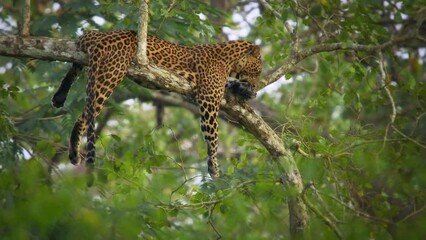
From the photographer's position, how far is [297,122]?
31.0 feet

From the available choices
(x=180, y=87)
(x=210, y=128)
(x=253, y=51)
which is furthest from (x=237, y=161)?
(x=253, y=51)

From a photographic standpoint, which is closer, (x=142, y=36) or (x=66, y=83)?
(x=142, y=36)

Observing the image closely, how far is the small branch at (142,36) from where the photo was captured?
8445 mm

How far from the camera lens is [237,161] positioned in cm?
975

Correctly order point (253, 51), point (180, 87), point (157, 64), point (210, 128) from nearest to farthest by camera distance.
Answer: point (180, 87) < point (157, 64) < point (210, 128) < point (253, 51)

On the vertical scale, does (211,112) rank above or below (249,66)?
above

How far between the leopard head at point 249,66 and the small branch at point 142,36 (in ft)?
7.82

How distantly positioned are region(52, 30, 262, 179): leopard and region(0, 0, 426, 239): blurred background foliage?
1.02 ft

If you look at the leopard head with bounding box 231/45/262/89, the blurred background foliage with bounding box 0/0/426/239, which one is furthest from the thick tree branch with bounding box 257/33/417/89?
the leopard head with bounding box 231/45/262/89

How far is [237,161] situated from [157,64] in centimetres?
154

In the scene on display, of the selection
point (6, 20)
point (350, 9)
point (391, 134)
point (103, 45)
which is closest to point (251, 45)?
point (350, 9)

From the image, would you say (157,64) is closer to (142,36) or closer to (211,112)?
(142,36)

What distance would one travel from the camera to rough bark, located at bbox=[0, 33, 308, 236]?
27.3ft

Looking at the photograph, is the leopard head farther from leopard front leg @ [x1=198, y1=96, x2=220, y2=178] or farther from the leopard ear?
leopard front leg @ [x1=198, y1=96, x2=220, y2=178]
